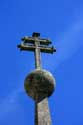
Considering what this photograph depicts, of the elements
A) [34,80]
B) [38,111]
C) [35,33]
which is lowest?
[38,111]

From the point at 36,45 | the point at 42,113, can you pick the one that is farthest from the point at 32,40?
the point at 42,113

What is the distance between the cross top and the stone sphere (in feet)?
4.59

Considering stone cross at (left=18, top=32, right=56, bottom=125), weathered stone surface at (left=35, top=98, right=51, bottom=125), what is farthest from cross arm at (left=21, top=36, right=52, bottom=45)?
weathered stone surface at (left=35, top=98, right=51, bottom=125)

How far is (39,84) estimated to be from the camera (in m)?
13.9

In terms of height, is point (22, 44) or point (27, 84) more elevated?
point (22, 44)

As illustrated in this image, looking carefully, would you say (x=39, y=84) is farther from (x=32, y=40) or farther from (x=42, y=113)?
(x=32, y=40)

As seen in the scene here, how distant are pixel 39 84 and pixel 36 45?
255cm

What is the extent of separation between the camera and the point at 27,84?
46.1 ft

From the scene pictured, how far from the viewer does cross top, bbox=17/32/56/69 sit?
15.8 meters

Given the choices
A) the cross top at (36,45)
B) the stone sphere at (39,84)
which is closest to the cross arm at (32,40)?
the cross top at (36,45)

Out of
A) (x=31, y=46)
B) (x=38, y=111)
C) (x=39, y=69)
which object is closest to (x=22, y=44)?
(x=31, y=46)

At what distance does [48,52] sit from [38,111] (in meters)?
3.17

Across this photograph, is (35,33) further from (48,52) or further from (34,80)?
(34,80)

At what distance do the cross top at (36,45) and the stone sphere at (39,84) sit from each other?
1.40m
